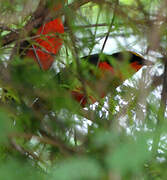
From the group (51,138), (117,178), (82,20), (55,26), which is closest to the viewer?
(117,178)

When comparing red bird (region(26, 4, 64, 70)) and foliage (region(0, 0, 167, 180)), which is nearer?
foliage (region(0, 0, 167, 180))

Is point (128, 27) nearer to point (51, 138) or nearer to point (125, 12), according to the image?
point (125, 12)

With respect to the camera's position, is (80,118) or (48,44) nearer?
(80,118)

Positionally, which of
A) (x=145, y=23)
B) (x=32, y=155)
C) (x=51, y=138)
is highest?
(x=145, y=23)

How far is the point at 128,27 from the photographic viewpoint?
0.76 meters

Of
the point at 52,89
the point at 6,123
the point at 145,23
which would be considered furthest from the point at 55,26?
the point at 6,123

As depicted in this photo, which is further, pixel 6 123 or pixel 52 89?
pixel 52 89

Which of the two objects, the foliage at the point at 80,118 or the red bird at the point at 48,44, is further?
the red bird at the point at 48,44

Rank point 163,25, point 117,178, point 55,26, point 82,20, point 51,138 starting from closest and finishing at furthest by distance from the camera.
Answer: point 117,178 < point 51,138 < point 163,25 < point 82,20 < point 55,26

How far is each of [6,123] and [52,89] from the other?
0.17 metres

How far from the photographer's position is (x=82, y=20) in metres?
0.80

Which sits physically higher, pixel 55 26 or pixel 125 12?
pixel 125 12

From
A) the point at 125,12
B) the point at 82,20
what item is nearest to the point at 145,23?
the point at 125,12

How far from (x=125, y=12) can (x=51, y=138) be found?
1.17ft
